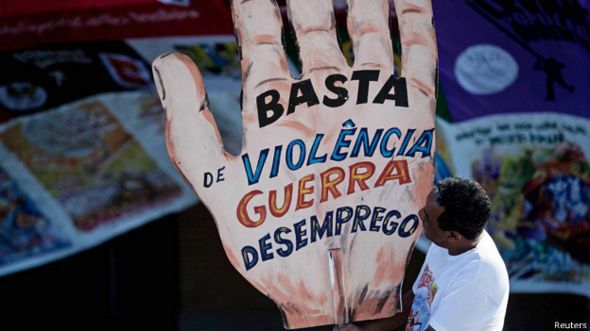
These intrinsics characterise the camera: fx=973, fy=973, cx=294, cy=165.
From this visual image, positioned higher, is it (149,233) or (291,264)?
(291,264)

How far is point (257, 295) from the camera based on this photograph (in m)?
6.88

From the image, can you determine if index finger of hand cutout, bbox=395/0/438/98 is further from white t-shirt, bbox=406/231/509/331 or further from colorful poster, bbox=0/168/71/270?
colorful poster, bbox=0/168/71/270

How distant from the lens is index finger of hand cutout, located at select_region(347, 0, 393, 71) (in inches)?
129

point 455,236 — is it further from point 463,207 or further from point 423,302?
point 423,302

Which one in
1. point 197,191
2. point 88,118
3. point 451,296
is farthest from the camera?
point 88,118

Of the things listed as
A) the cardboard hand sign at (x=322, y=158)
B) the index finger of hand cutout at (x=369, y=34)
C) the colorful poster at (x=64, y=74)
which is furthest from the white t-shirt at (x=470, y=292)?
the colorful poster at (x=64, y=74)

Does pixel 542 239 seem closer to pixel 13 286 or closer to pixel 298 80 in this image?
pixel 298 80

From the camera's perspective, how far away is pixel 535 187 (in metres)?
5.32

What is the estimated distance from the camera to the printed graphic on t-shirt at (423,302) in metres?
3.12

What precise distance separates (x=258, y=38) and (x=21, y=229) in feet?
9.81

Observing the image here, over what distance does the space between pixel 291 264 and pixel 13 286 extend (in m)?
4.08

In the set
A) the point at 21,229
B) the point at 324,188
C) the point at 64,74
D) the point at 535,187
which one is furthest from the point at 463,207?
the point at 21,229

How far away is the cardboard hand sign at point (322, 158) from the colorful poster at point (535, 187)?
1.98 meters

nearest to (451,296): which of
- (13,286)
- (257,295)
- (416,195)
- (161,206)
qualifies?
(416,195)
